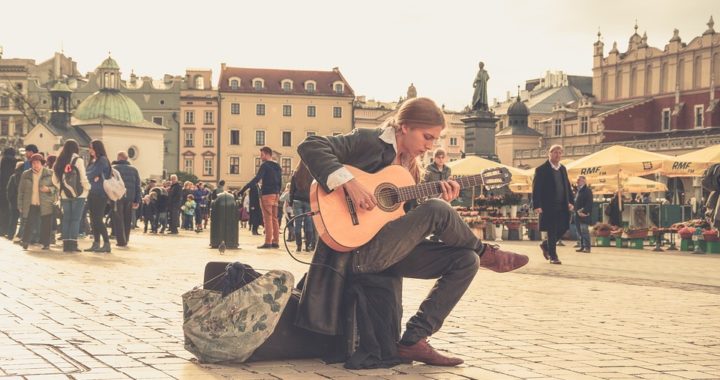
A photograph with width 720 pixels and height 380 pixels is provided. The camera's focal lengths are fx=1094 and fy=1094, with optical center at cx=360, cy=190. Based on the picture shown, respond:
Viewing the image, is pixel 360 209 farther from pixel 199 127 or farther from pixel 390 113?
pixel 390 113

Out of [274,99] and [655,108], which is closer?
[655,108]

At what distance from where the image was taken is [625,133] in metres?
93.0

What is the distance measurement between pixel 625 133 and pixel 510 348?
89.2m

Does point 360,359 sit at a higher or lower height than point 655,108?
lower

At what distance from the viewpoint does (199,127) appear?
367 ft

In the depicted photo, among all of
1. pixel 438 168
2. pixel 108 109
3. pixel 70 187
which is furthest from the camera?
pixel 108 109

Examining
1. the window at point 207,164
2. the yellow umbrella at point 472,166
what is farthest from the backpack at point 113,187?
the window at point 207,164

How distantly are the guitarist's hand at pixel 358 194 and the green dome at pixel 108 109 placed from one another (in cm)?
9234

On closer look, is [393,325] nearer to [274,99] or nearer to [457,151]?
[274,99]

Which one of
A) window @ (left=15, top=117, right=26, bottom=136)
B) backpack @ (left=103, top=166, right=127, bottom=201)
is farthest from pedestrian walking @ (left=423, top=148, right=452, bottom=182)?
window @ (left=15, top=117, right=26, bottom=136)

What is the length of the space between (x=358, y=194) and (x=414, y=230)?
36 centimetres

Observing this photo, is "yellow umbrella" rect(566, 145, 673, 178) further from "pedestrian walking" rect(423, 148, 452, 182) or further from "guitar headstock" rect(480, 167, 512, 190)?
"guitar headstock" rect(480, 167, 512, 190)

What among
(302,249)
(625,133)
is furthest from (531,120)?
(302,249)

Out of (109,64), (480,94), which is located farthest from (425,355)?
(109,64)
